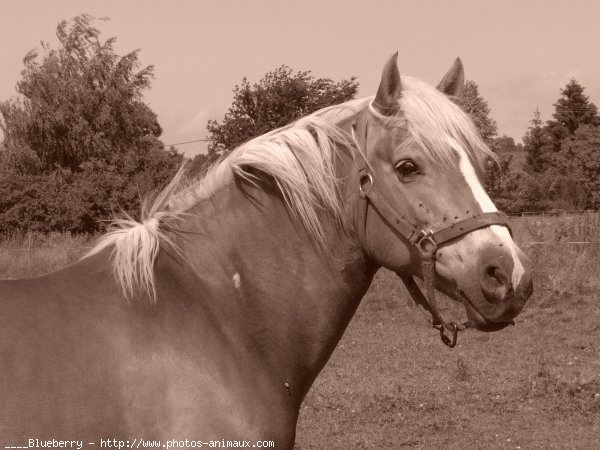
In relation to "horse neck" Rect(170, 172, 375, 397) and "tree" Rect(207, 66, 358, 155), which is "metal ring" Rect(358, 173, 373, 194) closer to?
"horse neck" Rect(170, 172, 375, 397)

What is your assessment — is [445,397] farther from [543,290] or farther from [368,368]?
[543,290]

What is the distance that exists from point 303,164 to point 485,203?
2.54 ft

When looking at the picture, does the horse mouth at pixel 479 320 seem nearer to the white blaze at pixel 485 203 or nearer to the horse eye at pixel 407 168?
the white blaze at pixel 485 203

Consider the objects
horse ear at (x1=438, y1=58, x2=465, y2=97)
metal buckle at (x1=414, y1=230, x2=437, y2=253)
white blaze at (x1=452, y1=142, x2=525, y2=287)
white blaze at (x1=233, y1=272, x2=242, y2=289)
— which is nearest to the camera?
white blaze at (x1=452, y1=142, x2=525, y2=287)

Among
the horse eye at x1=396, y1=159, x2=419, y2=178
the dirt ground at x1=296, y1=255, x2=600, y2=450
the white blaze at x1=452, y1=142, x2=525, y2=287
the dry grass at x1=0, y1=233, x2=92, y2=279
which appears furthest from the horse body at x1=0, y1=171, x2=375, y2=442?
the dry grass at x1=0, y1=233, x2=92, y2=279

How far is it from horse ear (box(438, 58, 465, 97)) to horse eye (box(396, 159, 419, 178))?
23.5 inches

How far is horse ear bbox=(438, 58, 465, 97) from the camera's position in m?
3.10

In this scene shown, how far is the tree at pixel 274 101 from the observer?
29.3m

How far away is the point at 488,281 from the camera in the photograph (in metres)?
2.51

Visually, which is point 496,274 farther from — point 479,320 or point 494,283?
point 479,320

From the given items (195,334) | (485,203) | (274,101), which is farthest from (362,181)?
(274,101)

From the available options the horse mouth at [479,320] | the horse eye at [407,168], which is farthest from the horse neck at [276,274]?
the horse mouth at [479,320]

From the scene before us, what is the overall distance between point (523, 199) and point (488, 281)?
35015 millimetres

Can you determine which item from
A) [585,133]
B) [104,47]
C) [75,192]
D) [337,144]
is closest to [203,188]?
[337,144]
